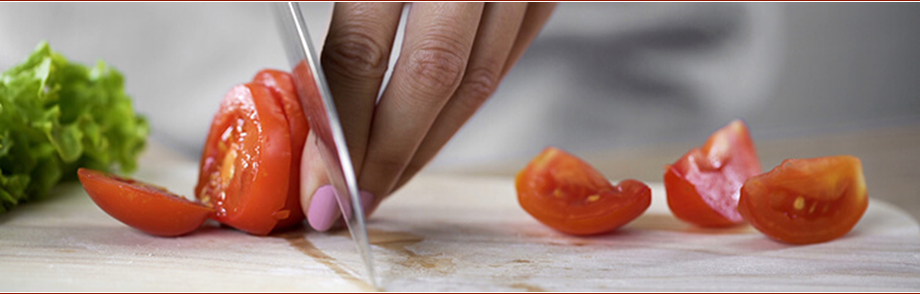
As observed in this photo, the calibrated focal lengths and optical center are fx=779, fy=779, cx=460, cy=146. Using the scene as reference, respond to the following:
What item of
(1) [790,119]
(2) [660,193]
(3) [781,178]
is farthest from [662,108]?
(3) [781,178]

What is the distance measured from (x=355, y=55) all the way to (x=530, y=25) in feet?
1.38

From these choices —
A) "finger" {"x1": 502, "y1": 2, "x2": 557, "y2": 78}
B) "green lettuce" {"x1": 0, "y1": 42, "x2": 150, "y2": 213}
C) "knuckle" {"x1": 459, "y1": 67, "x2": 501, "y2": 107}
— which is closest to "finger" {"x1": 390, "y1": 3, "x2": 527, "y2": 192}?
"knuckle" {"x1": 459, "y1": 67, "x2": 501, "y2": 107}

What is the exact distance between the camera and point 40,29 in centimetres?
237

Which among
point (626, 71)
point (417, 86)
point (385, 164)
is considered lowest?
point (626, 71)

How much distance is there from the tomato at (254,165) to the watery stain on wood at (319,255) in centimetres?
4

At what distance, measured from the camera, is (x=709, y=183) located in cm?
125

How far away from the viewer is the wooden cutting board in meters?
0.91

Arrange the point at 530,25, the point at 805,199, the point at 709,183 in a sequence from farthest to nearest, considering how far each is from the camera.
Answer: the point at 530,25
the point at 709,183
the point at 805,199

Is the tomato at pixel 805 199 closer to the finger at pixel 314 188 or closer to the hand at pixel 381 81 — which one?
the hand at pixel 381 81

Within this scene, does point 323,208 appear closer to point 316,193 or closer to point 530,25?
point 316,193

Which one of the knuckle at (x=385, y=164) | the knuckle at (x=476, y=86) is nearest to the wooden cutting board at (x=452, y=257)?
the knuckle at (x=385, y=164)

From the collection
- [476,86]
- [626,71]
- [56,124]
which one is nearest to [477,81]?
[476,86]

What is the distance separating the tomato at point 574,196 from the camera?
1.16 meters

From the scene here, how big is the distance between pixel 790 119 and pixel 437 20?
2252mm
